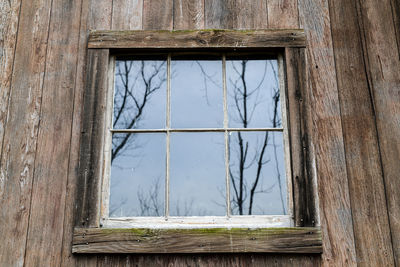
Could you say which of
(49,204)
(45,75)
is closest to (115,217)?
(49,204)

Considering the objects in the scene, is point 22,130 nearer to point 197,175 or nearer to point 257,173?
point 197,175

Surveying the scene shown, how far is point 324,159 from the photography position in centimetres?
234

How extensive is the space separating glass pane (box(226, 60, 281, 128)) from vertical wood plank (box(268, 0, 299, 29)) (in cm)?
24

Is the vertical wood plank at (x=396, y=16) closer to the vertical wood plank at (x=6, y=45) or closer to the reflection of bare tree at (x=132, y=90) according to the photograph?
the reflection of bare tree at (x=132, y=90)

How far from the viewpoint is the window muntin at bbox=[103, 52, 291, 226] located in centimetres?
235

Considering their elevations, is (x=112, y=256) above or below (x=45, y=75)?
below

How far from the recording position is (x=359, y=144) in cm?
235

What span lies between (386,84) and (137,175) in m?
1.60

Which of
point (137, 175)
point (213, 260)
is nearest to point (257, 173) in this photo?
point (213, 260)

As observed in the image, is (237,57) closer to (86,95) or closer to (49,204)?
(86,95)

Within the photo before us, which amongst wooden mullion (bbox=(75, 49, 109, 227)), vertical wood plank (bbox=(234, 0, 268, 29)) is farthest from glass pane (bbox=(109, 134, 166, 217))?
vertical wood plank (bbox=(234, 0, 268, 29))

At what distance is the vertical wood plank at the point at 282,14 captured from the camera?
8.45 feet

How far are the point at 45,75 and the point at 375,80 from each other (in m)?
2.03

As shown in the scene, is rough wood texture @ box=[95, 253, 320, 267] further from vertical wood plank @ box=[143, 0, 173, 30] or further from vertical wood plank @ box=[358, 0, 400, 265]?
vertical wood plank @ box=[143, 0, 173, 30]
